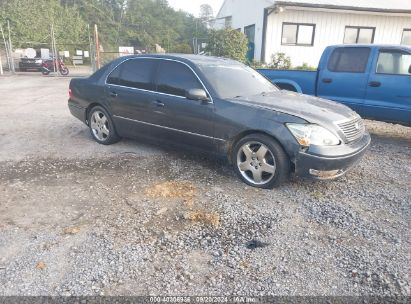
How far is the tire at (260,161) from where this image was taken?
4.02 m

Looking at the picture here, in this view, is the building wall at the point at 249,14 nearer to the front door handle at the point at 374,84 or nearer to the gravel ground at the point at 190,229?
the front door handle at the point at 374,84

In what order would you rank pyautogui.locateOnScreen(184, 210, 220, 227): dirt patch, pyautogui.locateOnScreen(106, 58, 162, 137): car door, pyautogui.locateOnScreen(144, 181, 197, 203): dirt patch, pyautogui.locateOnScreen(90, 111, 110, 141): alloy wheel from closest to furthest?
1. pyautogui.locateOnScreen(184, 210, 220, 227): dirt patch
2. pyautogui.locateOnScreen(144, 181, 197, 203): dirt patch
3. pyautogui.locateOnScreen(106, 58, 162, 137): car door
4. pyautogui.locateOnScreen(90, 111, 110, 141): alloy wheel

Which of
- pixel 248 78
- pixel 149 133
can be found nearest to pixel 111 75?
pixel 149 133

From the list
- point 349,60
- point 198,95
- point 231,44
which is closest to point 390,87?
point 349,60

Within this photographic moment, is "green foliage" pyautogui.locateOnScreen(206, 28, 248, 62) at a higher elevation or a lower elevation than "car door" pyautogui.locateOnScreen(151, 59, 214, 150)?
higher

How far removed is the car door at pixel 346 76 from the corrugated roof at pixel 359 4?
29.7ft

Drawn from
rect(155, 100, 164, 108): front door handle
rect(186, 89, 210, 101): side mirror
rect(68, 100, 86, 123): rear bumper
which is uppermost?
rect(186, 89, 210, 101): side mirror

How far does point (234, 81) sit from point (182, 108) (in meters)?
0.88

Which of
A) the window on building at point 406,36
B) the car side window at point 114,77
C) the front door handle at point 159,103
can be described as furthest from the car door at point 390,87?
the window on building at point 406,36

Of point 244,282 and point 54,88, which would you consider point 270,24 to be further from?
point 244,282

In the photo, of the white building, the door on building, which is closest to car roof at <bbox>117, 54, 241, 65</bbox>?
the white building

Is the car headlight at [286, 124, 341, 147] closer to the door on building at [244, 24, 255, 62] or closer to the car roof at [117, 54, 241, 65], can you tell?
the car roof at [117, 54, 241, 65]

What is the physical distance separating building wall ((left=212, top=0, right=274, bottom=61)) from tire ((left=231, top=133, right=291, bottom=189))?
41.5 feet

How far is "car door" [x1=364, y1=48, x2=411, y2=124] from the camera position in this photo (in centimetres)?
601
